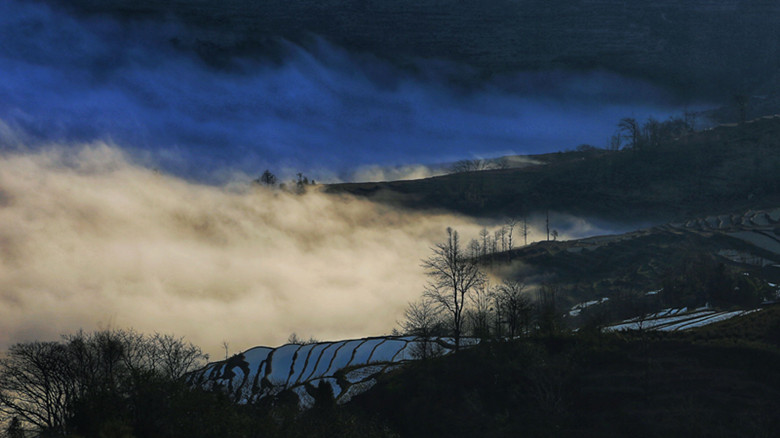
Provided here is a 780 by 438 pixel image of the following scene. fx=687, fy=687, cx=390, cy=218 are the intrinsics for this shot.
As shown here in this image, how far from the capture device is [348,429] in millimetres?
44750

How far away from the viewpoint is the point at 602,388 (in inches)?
2234

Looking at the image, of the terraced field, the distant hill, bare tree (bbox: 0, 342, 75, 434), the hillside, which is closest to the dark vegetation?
the hillside

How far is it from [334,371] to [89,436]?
152ft

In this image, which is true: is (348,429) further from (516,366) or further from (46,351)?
(46,351)

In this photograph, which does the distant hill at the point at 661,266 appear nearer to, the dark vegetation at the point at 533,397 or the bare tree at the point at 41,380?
the dark vegetation at the point at 533,397

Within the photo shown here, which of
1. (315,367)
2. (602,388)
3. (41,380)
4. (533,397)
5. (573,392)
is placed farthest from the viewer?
(315,367)

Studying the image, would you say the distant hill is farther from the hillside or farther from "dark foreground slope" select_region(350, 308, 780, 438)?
"dark foreground slope" select_region(350, 308, 780, 438)

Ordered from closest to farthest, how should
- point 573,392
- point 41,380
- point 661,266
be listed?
1. point 573,392
2. point 41,380
3. point 661,266

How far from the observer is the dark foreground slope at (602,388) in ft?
167

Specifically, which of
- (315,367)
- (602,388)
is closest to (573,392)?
(602,388)

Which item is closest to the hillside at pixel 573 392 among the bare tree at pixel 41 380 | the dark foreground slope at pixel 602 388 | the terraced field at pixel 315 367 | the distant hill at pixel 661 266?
the dark foreground slope at pixel 602 388

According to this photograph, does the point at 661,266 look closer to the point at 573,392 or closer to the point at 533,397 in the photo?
the point at 573,392

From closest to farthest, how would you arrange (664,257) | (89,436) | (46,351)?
1. (89,436)
2. (46,351)
3. (664,257)

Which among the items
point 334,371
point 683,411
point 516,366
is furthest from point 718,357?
point 334,371
